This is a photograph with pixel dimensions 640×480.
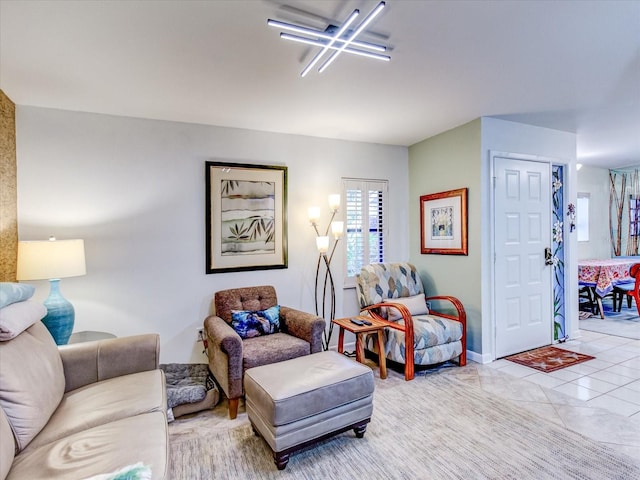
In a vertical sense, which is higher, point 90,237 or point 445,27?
point 445,27

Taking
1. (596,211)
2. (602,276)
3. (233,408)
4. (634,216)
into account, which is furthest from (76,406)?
(634,216)

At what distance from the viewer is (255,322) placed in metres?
3.03

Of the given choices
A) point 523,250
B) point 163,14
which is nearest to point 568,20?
point 163,14

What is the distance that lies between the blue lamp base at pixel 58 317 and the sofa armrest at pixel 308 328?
170cm

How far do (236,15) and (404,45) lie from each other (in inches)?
39.0

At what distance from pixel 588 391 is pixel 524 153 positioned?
237 centimetres

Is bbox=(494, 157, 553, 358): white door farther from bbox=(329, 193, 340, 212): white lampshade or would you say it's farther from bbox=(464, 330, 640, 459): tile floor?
bbox=(329, 193, 340, 212): white lampshade

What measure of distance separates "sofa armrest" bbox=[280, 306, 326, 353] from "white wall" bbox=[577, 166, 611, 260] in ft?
18.2

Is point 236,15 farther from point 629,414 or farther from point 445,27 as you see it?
point 629,414

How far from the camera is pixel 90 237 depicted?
2973 millimetres

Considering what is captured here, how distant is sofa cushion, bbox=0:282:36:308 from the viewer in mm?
1658

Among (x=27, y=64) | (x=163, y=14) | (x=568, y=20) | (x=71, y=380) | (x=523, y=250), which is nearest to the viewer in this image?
(x=163, y=14)

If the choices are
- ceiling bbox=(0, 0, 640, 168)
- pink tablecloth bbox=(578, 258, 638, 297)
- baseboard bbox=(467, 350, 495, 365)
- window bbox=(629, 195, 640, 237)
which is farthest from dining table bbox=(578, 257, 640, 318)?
baseboard bbox=(467, 350, 495, 365)

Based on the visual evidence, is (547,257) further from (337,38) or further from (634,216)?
(634,216)
